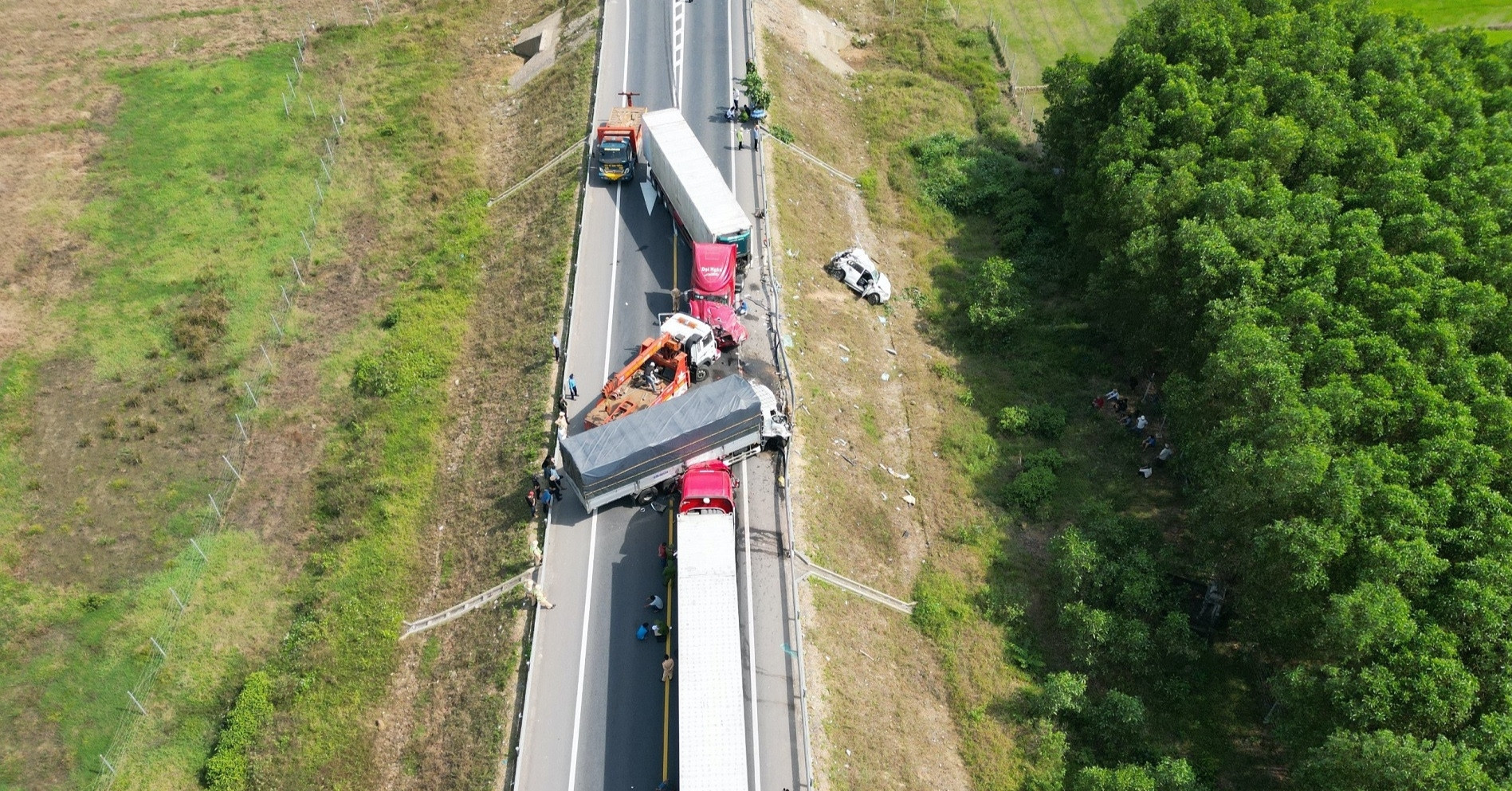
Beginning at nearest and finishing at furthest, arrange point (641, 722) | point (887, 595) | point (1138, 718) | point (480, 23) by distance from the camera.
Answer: point (641, 722) < point (1138, 718) < point (887, 595) < point (480, 23)

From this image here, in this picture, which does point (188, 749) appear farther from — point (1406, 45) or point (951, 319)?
point (1406, 45)

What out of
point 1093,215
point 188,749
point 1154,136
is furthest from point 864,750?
point 1154,136

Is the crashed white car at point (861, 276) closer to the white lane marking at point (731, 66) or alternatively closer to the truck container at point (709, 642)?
the white lane marking at point (731, 66)

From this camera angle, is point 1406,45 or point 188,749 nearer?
point 188,749

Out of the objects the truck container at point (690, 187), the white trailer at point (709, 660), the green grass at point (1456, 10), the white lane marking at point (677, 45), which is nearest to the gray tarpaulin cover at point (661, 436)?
the white trailer at point (709, 660)

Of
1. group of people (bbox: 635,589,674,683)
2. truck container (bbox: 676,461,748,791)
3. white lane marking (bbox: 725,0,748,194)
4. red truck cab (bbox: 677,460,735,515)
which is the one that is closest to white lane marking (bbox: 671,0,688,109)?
white lane marking (bbox: 725,0,748,194)

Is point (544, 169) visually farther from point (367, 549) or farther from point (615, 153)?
point (367, 549)
